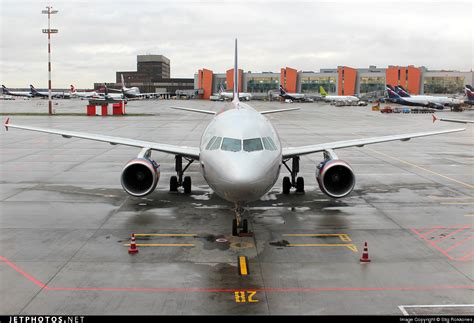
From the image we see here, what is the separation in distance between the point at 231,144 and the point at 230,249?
3.43 meters

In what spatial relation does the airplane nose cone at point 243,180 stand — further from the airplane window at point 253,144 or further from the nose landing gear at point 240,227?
the nose landing gear at point 240,227

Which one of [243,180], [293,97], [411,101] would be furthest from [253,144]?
[293,97]

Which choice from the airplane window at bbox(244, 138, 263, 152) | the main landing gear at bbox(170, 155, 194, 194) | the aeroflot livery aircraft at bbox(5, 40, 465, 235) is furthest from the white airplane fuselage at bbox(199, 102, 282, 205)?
the main landing gear at bbox(170, 155, 194, 194)

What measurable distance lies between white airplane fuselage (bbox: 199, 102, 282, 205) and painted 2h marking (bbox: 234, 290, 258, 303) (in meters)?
3.64

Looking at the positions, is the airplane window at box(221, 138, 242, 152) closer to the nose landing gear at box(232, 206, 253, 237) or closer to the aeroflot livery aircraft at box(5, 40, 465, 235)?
the aeroflot livery aircraft at box(5, 40, 465, 235)

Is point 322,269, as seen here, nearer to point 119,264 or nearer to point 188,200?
point 119,264

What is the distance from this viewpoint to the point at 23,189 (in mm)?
24094

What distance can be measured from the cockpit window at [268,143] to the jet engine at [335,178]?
12.9 ft

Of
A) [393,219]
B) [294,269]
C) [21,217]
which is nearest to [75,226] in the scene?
→ [21,217]

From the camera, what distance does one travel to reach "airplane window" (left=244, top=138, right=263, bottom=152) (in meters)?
15.7

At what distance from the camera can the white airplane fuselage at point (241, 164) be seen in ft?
48.0

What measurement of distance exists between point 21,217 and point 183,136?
3232 centimetres

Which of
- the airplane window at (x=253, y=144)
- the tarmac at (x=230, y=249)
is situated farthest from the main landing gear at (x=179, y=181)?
the airplane window at (x=253, y=144)

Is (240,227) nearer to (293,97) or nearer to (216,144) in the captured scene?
(216,144)
